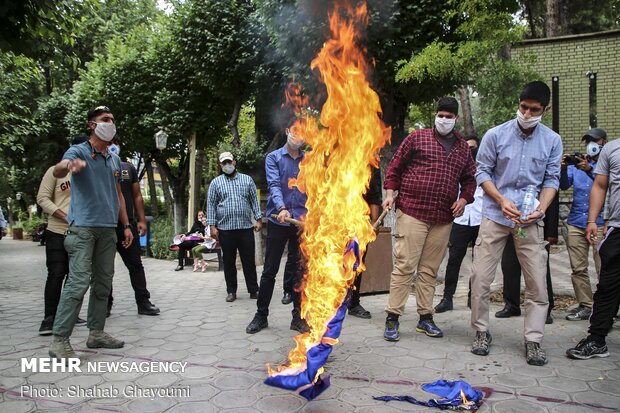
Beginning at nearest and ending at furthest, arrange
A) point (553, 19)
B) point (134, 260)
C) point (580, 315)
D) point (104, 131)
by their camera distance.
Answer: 1. point (104, 131)
2. point (580, 315)
3. point (134, 260)
4. point (553, 19)

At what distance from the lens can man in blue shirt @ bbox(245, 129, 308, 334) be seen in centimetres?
511

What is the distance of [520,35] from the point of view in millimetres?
6883

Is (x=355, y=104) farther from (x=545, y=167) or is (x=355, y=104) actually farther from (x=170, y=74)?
(x=170, y=74)

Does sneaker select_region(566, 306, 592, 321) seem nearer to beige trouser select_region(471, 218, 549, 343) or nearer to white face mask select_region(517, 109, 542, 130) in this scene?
beige trouser select_region(471, 218, 549, 343)

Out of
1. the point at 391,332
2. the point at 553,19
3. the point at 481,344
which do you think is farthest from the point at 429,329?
the point at 553,19

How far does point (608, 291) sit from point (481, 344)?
48.0 inches

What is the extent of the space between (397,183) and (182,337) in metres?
2.86

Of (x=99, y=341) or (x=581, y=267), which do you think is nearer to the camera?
(x=99, y=341)

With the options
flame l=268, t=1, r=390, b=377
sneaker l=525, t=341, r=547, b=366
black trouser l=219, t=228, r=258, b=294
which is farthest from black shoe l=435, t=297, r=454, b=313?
black trouser l=219, t=228, r=258, b=294

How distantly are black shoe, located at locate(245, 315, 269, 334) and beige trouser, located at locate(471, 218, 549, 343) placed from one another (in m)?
2.25

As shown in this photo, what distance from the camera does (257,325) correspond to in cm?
512

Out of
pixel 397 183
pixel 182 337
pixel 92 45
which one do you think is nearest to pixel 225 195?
pixel 182 337

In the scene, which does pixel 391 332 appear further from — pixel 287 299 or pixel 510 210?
pixel 287 299

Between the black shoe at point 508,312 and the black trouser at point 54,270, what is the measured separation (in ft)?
16.8
